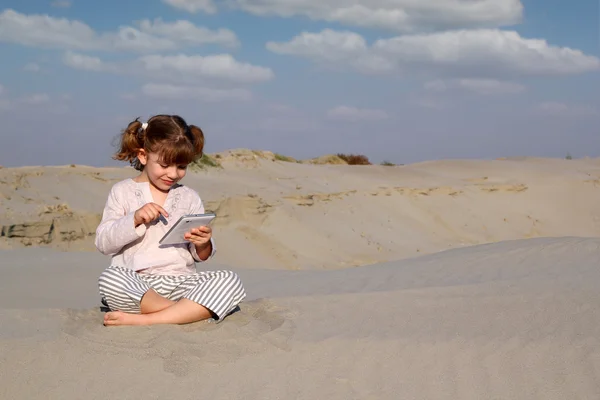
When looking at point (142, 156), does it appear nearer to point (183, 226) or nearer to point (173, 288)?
point (183, 226)

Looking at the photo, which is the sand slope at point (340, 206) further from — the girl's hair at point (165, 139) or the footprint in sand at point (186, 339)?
the footprint in sand at point (186, 339)

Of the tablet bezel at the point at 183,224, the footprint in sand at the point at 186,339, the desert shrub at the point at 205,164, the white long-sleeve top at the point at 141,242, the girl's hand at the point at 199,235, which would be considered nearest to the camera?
the footprint in sand at the point at 186,339

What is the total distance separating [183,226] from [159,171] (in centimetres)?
51

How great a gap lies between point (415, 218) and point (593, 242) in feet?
30.1

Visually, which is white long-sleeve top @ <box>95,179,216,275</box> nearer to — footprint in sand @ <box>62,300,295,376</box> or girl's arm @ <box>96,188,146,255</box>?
girl's arm @ <box>96,188,146,255</box>

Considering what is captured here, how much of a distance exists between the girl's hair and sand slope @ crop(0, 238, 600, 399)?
98cm

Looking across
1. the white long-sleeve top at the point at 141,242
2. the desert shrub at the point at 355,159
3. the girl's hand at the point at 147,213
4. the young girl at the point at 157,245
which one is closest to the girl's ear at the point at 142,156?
the young girl at the point at 157,245

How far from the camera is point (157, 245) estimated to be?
13.3 ft

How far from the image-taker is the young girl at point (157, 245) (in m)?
3.75

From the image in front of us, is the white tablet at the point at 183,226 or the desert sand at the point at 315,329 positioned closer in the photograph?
the desert sand at the point at 315,329

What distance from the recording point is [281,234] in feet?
40.5

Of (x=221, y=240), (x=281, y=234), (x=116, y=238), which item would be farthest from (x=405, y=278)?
(x=281, y=234)

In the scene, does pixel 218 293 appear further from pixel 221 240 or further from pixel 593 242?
pixel 221 240

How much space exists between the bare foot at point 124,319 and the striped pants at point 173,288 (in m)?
0.08
